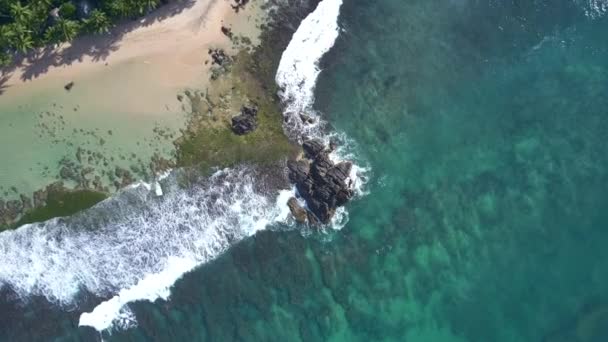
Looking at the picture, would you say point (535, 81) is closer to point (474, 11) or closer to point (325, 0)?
point (474, 11)

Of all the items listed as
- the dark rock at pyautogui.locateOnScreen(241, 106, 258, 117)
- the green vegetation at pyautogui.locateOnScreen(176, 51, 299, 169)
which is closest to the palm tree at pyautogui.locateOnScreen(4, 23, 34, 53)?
the green vegetation at pyautogui.locateOnScreen(176, 51, 299, 169)

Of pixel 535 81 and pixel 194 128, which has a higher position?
pixel 535 81

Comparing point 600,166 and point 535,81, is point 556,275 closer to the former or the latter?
point 600,166

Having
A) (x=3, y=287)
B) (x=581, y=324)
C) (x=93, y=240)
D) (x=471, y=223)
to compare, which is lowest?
(x=3, y=287)

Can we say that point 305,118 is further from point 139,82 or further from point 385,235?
point 139,82

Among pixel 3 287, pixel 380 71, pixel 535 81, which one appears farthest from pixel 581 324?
pixel 3 287

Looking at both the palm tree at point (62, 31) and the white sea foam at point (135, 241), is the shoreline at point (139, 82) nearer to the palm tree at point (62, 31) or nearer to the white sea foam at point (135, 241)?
the palm tree at point (62, 31)

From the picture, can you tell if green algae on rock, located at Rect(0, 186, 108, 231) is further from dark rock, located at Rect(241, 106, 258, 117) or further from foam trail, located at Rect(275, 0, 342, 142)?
foam trail, located at Rect(275, 0, 342, 142)

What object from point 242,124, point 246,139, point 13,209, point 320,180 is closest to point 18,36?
point 13,209
